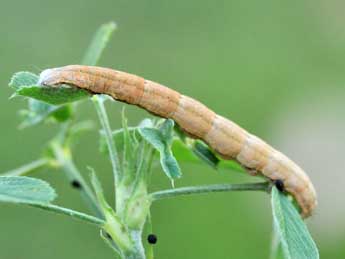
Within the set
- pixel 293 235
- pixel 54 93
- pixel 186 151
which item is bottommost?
pixel 293 235

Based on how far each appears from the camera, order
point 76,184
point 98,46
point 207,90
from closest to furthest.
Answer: point 76,184
point 98,46
point 207,90

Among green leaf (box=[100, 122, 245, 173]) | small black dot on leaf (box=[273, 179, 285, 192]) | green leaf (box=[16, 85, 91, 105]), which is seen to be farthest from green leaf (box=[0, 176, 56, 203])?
small black dot on leaf (box=[273, 179, 285, 192])

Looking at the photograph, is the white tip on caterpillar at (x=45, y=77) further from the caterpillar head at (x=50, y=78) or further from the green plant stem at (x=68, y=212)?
the green plant stem at (x=68, y=212)

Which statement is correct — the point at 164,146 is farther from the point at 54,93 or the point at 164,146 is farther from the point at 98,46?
the point at 98,46

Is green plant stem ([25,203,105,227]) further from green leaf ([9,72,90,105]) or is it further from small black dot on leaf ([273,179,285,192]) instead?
small black dot on leaf ([273,179,285,192])

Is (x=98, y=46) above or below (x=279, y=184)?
above

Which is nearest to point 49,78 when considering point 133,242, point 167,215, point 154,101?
point 154,101

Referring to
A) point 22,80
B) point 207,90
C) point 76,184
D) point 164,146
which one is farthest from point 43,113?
point 207,90

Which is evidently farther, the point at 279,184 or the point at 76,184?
the point at 76,184
